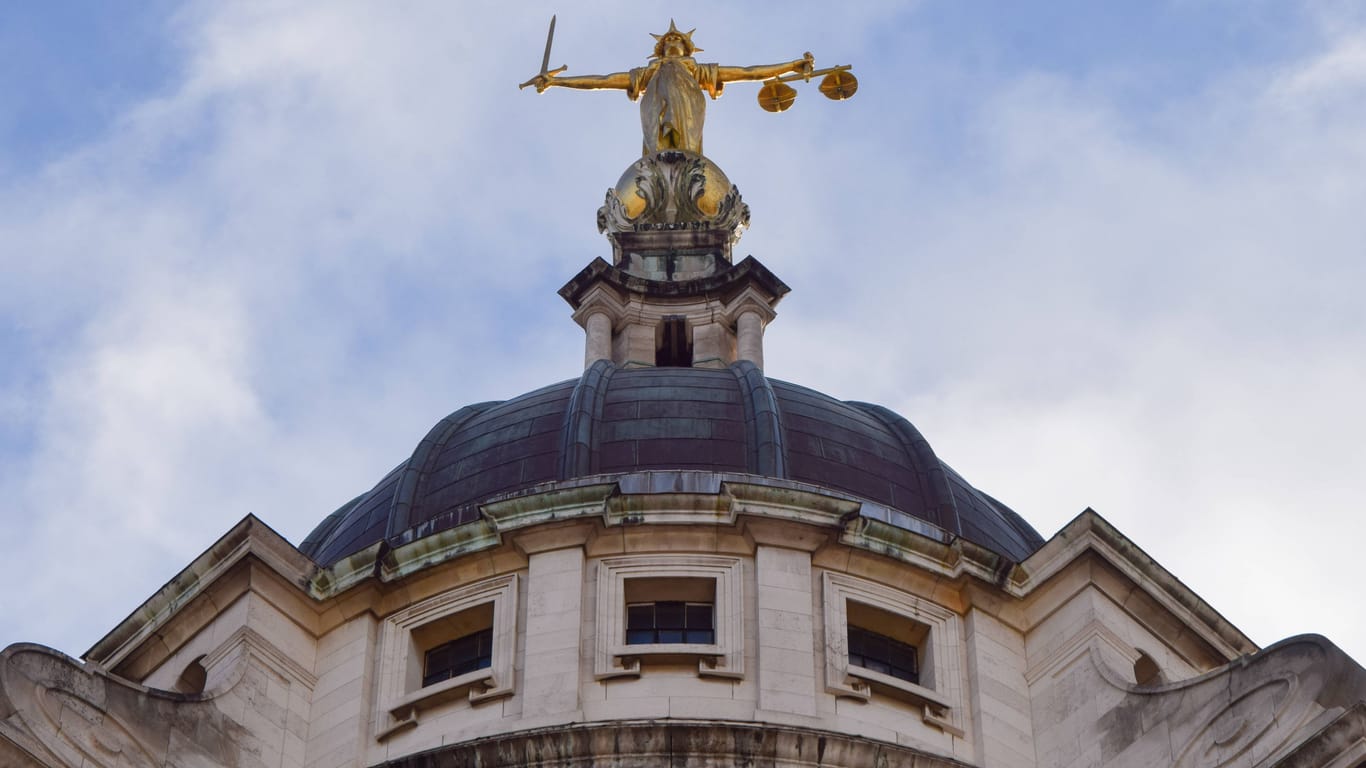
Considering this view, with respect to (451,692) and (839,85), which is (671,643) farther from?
(839,85)

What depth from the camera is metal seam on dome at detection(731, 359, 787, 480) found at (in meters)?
46.0

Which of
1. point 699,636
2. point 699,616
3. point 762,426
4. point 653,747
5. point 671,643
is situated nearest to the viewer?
point 653,747

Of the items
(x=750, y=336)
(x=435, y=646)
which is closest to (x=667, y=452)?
(x=435, y=646)

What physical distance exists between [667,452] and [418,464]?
417 cm

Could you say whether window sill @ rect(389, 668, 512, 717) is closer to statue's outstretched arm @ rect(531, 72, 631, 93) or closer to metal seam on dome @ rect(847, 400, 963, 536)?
metal seam on dome @ rect(847, 400, 963, 536)

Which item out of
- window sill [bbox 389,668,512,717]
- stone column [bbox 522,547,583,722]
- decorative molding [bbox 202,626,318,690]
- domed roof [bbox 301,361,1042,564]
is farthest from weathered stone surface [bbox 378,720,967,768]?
domed roof [bbox 301,361,1042,564]

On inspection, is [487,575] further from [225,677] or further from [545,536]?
[225,677]

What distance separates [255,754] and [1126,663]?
11606mm

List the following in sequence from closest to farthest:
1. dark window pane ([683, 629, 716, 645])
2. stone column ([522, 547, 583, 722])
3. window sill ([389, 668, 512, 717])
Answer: stone column ([522, 547, 583, 722]) < window sill ([389, 668, 512, 717]) < dark window pane ([683, 629, 716, 645])

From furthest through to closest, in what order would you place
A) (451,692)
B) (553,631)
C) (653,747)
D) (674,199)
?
(674,199) → (553,631) → (451,692) → (653,747)

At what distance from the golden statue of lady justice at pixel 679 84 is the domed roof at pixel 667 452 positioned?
10.9 metres

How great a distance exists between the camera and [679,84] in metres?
60.5

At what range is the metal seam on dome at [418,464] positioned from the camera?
46.3 m

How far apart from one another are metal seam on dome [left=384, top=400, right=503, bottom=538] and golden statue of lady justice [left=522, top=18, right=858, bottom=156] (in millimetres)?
10518
